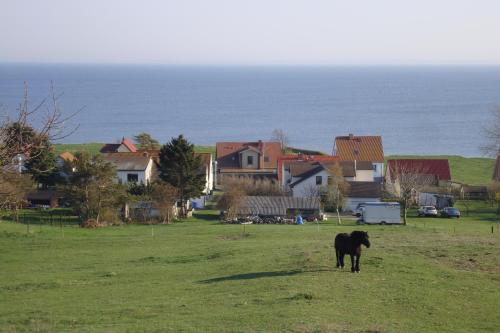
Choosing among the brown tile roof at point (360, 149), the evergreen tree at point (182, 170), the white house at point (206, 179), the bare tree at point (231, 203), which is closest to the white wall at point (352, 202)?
the bare tree at point (231, 203)

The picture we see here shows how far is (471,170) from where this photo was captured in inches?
3250

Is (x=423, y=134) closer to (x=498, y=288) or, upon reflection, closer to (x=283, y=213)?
(x=283, y=213)

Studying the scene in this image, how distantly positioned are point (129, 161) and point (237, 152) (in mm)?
14314

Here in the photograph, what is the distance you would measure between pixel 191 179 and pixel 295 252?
28.3 metres

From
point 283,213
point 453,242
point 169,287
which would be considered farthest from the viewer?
point 283,213

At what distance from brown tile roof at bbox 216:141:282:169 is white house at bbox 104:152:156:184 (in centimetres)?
1111

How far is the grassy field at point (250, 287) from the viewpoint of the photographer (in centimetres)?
1517

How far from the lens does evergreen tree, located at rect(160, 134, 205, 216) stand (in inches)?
2032

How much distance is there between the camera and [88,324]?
15.5 m

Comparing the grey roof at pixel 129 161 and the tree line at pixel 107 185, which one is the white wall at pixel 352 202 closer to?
the tree line at pixel 107 185

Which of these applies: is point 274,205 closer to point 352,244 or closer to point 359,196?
point 359,196

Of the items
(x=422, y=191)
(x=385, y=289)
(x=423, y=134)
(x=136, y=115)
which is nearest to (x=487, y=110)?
(x=423, y=134)

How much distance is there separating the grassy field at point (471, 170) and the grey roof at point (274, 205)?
2627 cm

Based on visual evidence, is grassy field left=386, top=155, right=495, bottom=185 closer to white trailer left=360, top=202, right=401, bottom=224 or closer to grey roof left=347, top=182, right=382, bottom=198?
grey roof left=347, top=182, right=382, bottom=198
